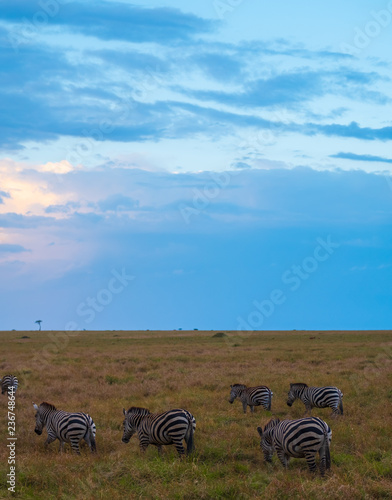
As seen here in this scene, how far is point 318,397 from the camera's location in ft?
48.7

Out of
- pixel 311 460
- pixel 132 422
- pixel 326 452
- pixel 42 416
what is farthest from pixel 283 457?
pixel 42 416

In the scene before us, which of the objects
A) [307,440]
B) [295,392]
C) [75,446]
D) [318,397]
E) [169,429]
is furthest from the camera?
[295,392]

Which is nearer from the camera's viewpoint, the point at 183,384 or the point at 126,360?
the point at 183,384

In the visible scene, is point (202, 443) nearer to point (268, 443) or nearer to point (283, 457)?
point (268, 443)

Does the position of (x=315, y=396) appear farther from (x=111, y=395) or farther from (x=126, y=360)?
(x=126, y=360)

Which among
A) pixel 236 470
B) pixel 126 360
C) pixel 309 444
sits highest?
pixel 126 360

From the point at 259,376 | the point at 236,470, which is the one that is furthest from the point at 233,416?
the point at 259,376

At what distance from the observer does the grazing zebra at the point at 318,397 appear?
571 inches

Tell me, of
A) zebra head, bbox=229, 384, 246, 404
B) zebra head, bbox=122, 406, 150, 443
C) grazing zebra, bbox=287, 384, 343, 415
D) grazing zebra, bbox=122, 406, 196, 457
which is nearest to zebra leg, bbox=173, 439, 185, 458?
grazing zebra, bbox=122, 406, 196, 457

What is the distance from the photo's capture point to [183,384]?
2038 centimetres

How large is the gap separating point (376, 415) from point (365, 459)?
4.79 metres

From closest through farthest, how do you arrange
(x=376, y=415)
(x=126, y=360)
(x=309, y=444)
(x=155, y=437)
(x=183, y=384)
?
(x=309, y=444)
(x=155, y=437)
(x=376, y=415)
(x=183, y=384)
(x=126, y=360)

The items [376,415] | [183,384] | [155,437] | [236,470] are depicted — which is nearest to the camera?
[236,470]

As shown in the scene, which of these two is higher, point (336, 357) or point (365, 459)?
point (336, 357)
